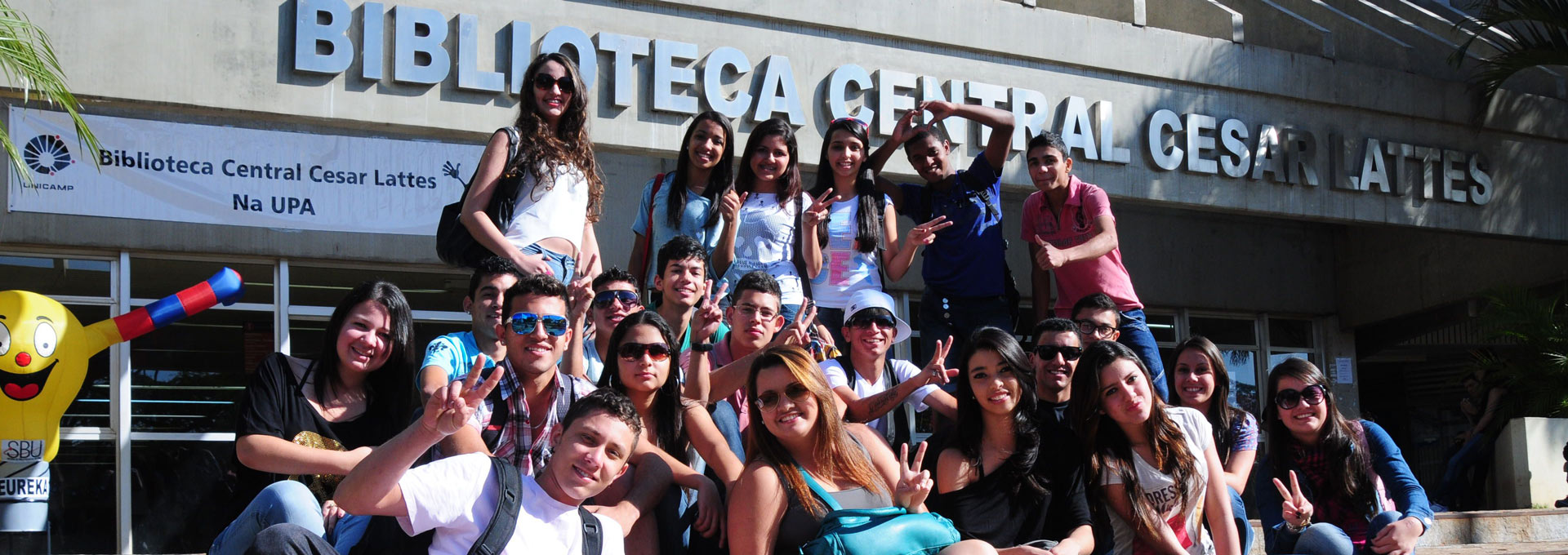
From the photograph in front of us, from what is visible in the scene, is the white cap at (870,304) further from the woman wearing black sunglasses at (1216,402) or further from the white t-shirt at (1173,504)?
the white t-shirt at (1173,504)

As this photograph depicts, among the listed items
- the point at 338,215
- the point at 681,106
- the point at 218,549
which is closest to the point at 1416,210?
the point at 681,106

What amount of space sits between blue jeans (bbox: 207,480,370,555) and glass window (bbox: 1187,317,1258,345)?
12.9 meters

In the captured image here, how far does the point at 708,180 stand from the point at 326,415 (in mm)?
2558

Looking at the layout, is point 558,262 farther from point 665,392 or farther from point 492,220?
point 665,392

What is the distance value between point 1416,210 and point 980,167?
25.3 ft

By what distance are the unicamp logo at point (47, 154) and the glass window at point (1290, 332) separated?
1268cm

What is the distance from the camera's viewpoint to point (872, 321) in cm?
536

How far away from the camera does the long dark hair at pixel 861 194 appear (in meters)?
6.22

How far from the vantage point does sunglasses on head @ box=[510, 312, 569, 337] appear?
4051mm

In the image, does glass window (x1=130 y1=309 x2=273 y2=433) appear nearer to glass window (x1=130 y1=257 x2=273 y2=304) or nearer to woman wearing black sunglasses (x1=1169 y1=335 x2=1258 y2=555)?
glass window (x1=130 y1=257 x2=273 y2=304)

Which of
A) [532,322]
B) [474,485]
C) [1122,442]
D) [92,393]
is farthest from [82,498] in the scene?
[1122,442]

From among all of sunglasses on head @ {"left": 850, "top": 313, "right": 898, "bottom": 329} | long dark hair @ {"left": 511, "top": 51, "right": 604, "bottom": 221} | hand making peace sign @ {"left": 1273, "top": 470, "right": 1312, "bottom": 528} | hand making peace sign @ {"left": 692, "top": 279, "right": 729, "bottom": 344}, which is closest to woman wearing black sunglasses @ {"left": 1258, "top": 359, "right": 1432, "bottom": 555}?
hand making peace sign @ {"left": 1273, "top": 470, "right": 1312, "bottom": 528}

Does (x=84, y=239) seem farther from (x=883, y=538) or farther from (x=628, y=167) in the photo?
(x=883, y=538)

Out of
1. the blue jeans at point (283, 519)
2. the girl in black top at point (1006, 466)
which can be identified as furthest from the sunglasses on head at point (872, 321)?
the blue jeans at point (283, 519)
